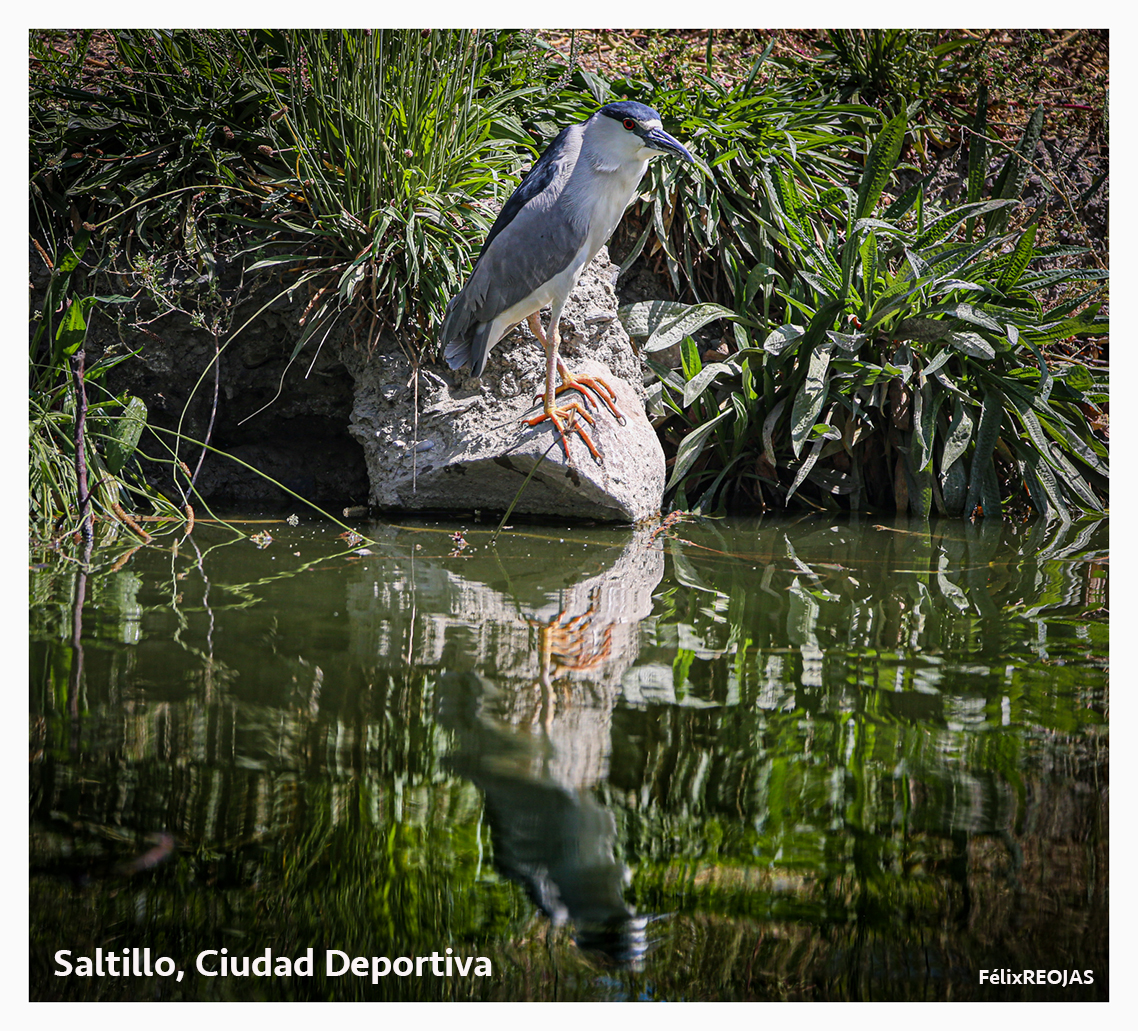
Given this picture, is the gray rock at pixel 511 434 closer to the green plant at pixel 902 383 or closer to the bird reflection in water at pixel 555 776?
the green plant at pixel 902 383

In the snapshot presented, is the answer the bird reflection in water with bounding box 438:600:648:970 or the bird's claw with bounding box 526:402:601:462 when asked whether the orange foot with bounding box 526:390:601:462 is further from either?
the bird reflection in water with bounding box 438:600:648:970

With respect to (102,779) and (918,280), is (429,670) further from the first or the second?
(918,280)

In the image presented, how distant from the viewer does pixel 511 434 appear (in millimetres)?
3061

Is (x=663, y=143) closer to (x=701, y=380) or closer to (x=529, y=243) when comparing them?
(x=529, y=243)

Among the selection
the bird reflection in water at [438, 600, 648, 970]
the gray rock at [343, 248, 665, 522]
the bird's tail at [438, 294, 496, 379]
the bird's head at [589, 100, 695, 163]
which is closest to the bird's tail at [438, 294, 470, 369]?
the bird's tail at [438, 294, 496, 379]

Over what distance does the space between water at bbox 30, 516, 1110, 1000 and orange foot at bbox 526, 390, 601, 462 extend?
1.04 meters

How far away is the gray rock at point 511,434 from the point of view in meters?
3.01

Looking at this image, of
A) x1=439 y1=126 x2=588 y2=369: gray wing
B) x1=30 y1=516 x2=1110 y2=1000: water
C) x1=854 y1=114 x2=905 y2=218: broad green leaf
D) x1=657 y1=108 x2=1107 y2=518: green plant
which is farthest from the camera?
x1=854 y1=114 x2=905 y2=218: broad green leaf

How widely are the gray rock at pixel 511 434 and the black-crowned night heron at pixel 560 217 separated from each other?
0.56 ft

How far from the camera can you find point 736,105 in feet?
12.2

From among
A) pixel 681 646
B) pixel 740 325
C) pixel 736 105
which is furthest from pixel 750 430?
pixel 681 646

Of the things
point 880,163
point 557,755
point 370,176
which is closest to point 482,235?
point 370,176

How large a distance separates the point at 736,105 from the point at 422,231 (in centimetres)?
147

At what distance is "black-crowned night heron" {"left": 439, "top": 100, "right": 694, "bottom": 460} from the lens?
8.81ft
